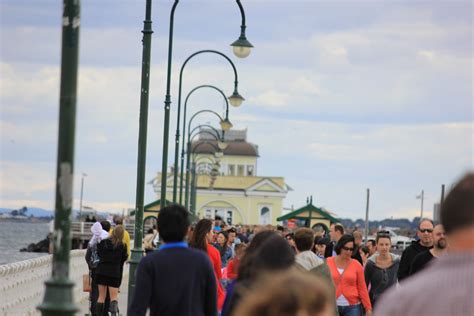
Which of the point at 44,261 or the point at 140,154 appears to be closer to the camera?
the point at 140,154

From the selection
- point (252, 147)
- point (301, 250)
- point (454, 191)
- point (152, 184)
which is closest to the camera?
point (454, 191)

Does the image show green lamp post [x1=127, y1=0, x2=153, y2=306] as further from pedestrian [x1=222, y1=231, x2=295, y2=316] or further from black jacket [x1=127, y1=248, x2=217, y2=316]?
pedestrian [x1=222, y1=231, x2=295, y2=316]

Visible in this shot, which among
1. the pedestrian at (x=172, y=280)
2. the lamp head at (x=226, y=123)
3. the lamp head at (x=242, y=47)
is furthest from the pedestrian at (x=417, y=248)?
the lamp head at (x=226, y=123)

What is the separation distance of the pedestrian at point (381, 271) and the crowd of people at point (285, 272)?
13 millimetres

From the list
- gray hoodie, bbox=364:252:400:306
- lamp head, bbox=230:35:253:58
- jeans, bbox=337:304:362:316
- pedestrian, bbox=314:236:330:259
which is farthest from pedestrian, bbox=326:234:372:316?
lamp head, bbox=230:35:253:58

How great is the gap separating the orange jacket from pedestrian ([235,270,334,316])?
10.1m

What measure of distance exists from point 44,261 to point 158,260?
13.4m

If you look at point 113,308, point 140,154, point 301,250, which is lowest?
point 113,308

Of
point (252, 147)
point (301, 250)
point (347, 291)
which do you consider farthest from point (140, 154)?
point (252, 147)

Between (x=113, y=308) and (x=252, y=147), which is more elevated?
(x=252, y=147)

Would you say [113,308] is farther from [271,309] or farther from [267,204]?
[267,204]

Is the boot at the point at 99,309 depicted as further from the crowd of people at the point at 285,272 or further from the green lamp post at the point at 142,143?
the green lamp post at the point at 142,143

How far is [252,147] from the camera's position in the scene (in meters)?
185

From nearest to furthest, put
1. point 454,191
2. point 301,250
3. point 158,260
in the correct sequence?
point 454,191 → point 158,260 → point 301,250
